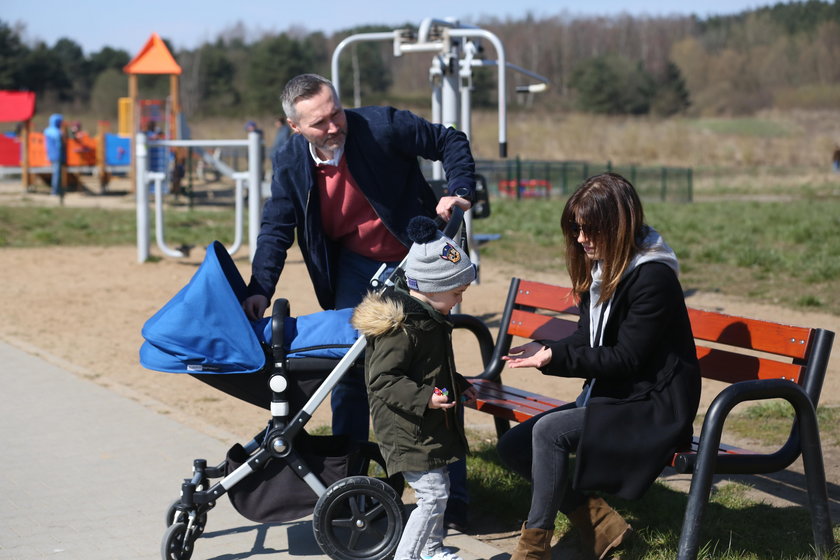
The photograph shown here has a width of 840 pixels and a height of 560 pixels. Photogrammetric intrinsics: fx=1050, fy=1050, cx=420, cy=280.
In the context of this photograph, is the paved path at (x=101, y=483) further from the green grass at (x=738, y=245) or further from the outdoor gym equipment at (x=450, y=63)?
the green grass at (x=738, y=245)

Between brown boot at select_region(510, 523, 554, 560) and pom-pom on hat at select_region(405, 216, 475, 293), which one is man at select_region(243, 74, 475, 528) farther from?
brown boot at select_region(510, 523, 554, 560)

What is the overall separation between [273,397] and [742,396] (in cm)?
157

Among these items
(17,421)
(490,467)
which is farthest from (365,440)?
(17,421)

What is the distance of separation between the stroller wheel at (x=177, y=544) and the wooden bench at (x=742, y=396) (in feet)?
4.01

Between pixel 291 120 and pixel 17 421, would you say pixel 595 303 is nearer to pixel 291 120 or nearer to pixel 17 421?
pixel 291 120

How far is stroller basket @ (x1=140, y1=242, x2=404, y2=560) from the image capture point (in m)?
3.58

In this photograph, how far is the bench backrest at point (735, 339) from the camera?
144 inches

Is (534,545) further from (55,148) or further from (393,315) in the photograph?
(55,148)

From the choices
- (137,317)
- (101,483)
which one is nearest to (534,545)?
(101,483)

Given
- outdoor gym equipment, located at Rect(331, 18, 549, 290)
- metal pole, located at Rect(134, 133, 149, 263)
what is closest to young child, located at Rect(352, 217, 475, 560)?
outdoor gym equipment, located at Rect(331, 18, 549, 290)

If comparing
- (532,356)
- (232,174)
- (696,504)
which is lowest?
(696,504)

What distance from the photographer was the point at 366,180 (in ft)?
13.1

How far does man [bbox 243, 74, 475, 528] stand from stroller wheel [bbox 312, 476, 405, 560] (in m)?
0.45

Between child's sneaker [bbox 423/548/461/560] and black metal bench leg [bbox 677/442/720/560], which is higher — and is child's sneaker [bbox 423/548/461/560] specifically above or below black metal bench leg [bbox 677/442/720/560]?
below
